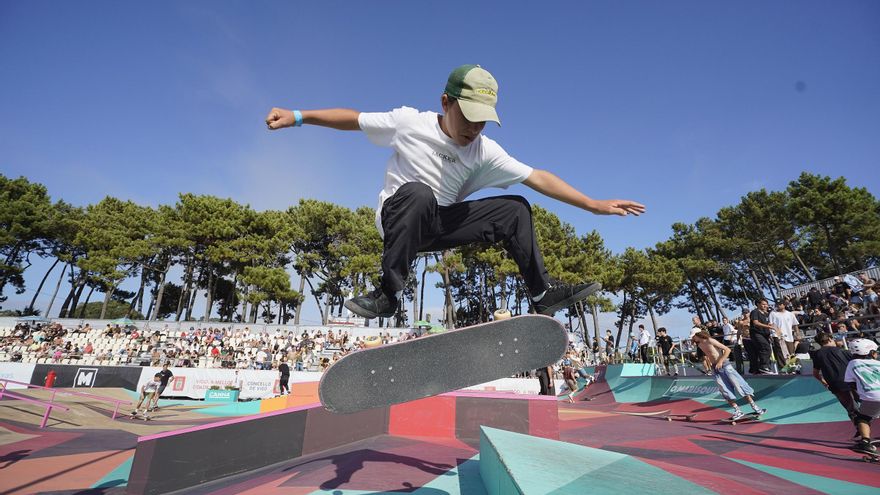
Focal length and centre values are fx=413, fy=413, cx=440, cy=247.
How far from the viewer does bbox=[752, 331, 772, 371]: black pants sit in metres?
10.3

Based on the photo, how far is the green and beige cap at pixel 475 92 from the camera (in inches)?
98.3

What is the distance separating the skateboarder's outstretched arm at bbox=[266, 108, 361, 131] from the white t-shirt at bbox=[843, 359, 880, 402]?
7.63 m

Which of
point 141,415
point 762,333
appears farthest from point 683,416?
point 141,415

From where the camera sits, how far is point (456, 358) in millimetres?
2926

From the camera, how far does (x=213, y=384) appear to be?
1941 centimetres

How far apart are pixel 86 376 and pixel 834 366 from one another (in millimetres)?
26618

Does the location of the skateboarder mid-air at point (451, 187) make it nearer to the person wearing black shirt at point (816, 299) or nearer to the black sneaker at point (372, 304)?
the black sneaker at point (372, 304)

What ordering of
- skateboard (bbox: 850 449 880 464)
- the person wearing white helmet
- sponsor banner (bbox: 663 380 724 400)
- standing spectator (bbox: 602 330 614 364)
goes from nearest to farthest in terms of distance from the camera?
skateboard (bbox: 850 449 880 464) → the person wearing white helmet → sponsor banner (bbox: 663 380 724 400) → standing spectator (bbox: 602 330 614 364)

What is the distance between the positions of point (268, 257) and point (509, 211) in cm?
3886

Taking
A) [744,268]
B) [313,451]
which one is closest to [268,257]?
[313,451]

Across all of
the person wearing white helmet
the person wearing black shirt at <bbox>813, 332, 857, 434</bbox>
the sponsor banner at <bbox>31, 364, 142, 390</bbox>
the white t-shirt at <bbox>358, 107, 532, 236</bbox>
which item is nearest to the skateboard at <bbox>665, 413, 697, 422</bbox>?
the person wearing black shirt at <bbox>813, 332, 857, 434</bbox>

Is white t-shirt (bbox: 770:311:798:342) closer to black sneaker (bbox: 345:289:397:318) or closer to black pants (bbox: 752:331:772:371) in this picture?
black pants (bbox: 752:331:772:371)

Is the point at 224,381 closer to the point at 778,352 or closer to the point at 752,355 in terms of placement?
the point at 752,355

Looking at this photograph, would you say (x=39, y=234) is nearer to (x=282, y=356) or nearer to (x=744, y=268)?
(x=282, y=356)
